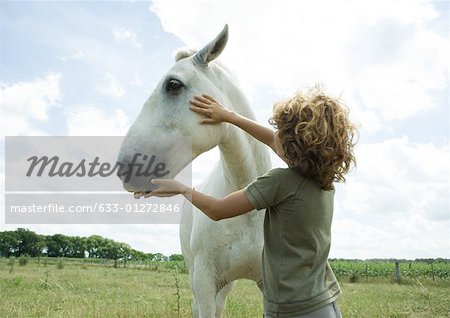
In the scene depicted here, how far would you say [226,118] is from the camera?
277cm

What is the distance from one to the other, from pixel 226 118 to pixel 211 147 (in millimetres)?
245

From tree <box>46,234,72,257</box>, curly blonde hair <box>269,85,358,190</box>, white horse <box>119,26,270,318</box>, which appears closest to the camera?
curly blonde hair <box>269,85,358,190</box>

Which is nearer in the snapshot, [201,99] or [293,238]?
[293,238]

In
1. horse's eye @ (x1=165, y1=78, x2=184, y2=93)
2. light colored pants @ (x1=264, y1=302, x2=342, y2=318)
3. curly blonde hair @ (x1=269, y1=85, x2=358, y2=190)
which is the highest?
horse's eye @ (x1=165, y1=78, x2=184, y2=93)

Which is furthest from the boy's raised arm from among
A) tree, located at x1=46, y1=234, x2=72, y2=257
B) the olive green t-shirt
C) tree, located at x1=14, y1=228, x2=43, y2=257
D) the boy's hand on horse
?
tree, located at x1=46, y1=234, x2=72, y2=257

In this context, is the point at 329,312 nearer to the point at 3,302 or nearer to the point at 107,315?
the point at 107,315

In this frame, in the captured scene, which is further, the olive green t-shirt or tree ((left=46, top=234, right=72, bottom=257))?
tree ((left=46, top=234, right=72, bottom=257))

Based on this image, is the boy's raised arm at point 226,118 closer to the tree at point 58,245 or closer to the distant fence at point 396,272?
the distant fence at point 396,272

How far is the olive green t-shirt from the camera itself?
2078mm

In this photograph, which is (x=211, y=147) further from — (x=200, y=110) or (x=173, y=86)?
(x=173, y=86)

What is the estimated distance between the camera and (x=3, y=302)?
8.49 metres

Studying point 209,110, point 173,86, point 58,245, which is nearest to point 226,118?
point 209,110

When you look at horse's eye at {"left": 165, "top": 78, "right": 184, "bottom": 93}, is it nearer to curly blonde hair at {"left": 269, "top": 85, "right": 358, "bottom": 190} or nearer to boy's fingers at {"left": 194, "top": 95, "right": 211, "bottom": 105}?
boy's fingers at {"left": 194, "top": 95, "right": 211, "bottom": 105}

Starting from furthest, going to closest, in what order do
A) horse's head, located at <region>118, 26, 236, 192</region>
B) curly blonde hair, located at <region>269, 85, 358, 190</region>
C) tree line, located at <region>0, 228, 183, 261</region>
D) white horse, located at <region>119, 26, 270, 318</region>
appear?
tree line, located at <region>0, 228, 183, 261</region> → white horse, located at <region>119, 26, 270, 318</region> → horse's head, located at <region>118, 26, 236, 192</region> → curly blonde hair, located at <region>269, 85, 358, 190</region>
